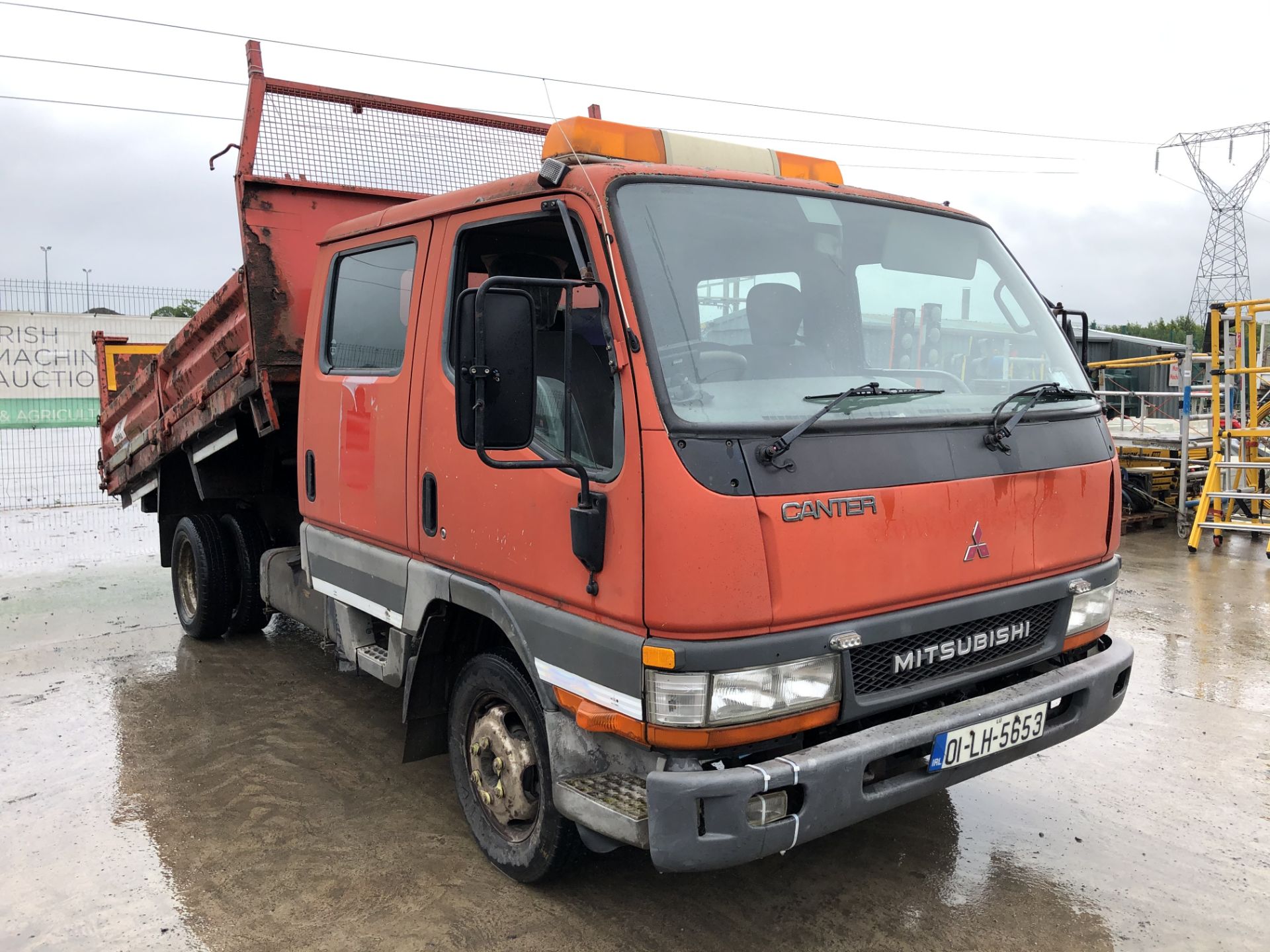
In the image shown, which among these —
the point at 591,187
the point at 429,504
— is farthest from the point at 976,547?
the point at 429,504

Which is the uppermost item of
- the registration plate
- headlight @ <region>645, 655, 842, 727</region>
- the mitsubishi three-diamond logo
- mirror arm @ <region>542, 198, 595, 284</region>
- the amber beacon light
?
the amber beacon light

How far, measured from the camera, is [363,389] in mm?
3895

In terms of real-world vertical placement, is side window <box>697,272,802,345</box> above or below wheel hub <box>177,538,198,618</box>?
above

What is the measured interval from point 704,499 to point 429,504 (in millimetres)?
1384

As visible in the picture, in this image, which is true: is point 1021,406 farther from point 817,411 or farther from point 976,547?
point 817,411

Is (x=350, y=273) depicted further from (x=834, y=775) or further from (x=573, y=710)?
(x=834, y=775)

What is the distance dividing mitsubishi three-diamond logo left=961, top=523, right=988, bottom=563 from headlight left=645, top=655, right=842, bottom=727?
65 cm

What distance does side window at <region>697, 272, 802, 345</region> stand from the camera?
2713 millimetres

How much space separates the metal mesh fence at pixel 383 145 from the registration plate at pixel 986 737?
12.1 feet

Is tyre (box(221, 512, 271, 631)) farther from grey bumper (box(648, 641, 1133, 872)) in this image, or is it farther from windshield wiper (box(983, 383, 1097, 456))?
windshield wiper (box(983, 383, 1097, 456))

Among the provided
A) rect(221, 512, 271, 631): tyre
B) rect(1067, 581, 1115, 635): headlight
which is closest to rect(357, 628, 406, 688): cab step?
rect(221, 512, 271, 631): tyre

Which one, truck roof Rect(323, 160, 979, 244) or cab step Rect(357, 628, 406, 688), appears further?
cab step Rect(357, 628, 406, 688)

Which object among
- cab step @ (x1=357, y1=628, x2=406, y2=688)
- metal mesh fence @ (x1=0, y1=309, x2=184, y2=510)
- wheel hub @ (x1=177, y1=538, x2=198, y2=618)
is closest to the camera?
cab step @ (x1=357, y1=628, x2=406, y2=688)

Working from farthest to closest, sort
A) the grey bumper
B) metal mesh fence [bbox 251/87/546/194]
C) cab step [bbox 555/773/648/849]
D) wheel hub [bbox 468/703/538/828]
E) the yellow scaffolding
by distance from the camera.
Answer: the yellow scaffolding → metal mesh fence [bbox 251/87/546/194] → wheel hub [bbox 468/703/538/828] → cab step [bbox 555/773/648/849] → the grey bumper
